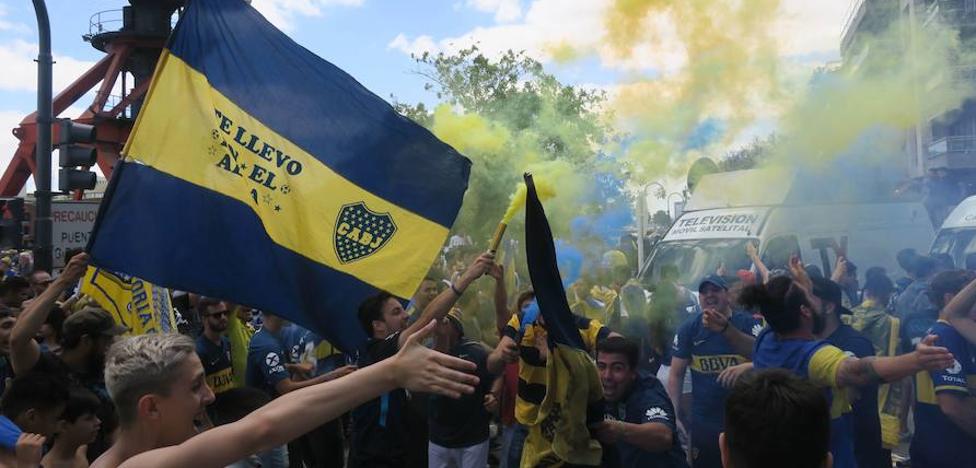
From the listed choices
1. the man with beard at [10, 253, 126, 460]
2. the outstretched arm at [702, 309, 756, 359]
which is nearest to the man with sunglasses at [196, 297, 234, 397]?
the man with beard at [10, 253, 126, 460]

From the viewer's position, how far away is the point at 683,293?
30.8 ft

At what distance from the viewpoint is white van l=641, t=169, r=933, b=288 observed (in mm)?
10961

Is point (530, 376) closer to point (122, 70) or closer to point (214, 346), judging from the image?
point (214, 346)

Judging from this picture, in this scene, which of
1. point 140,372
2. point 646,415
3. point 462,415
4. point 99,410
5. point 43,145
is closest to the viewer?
point 140,372

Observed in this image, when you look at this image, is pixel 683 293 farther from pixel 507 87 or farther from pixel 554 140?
pixel 507 87

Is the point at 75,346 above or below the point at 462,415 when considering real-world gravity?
above

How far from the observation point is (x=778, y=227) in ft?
35.7

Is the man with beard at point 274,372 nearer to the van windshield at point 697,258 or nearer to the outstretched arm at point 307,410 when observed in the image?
the outstretched arm at point 307,410

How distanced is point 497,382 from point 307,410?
14.2ft

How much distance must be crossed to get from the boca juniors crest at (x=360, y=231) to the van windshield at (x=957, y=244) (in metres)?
7.59

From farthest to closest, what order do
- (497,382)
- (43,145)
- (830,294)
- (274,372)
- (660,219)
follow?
(660,219)
(43,145)
(497,382)
(274,372)
(830,294)

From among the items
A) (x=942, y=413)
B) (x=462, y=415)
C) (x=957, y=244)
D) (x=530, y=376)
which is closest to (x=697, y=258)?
(x=957, y=244)

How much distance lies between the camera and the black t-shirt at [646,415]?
4738 mm

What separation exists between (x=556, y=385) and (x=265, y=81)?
8.53ft
